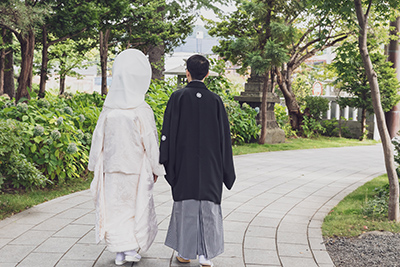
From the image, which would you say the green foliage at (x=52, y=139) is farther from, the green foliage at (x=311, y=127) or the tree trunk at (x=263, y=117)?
the green foliage at (x=311, y=127)

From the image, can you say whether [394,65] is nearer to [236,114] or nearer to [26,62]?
[236,114]

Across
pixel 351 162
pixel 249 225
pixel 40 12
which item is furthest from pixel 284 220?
pixel 351 162

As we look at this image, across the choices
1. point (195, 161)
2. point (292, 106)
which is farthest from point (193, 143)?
point (292, 106)

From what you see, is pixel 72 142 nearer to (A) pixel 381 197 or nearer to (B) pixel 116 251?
(B) pixel 116 251

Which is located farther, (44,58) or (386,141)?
(44,58)

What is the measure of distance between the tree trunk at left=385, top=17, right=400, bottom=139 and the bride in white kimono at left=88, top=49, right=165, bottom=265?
33.0 ft

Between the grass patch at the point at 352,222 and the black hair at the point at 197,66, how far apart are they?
2.36 m

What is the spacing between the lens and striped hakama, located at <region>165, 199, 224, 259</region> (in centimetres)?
374

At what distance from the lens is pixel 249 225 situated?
17.3ft

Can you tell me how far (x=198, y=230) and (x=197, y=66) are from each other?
4.32ft

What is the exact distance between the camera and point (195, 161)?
376 cm

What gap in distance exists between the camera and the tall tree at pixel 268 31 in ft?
42.5

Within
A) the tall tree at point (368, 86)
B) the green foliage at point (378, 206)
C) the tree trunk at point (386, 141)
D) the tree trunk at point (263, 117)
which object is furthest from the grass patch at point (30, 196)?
the tall tree at point (368, 86)

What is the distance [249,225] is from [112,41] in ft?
35.9
